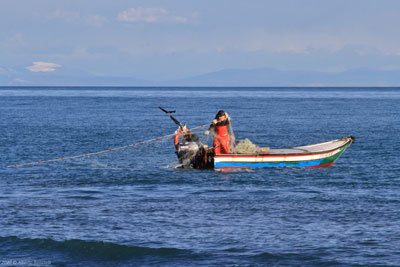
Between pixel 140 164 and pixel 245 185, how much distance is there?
10.8 m

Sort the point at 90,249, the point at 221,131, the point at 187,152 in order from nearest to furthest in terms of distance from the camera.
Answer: the point at 90,249 → the point at 221,131 → the point at 187,152

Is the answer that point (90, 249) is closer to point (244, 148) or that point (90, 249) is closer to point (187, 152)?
point (187, 152)

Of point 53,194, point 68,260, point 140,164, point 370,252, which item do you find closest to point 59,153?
point 140,164

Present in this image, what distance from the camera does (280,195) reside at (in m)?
28.7

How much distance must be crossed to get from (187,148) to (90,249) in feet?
54.5

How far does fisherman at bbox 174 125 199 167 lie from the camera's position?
36.3 meters

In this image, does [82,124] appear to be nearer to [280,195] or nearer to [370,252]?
[280,195]

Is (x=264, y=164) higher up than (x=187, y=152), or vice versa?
(x=187, y=152)

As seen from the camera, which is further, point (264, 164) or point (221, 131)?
point (264, 164)

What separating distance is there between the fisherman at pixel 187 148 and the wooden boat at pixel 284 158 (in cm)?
168

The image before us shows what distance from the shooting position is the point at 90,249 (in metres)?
20.2

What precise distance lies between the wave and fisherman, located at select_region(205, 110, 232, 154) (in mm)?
15551

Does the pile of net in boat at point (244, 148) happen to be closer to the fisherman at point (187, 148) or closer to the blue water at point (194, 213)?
the blue water at point (194, 213)

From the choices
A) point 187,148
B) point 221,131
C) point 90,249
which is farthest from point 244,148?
point 90,249
